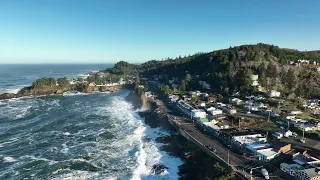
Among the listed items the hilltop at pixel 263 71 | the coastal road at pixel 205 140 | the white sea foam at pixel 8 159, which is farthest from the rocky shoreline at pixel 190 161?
the hilltop at pixel 263 71

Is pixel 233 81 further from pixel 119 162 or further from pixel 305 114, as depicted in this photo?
pixel 119 162

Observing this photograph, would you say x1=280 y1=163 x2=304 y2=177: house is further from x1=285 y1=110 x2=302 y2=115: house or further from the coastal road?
x1=285 y1=110 x2=302 y2=115: house

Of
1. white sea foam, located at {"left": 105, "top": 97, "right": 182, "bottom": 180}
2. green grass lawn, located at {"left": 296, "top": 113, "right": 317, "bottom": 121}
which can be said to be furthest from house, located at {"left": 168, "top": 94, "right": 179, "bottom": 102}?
green grass lawn, located at {"left": 296, "top": 113, "right": 317, "bottom": 121}

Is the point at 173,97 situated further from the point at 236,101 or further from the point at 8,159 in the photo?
the point at 8,159

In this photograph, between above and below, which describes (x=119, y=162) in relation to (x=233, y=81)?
below

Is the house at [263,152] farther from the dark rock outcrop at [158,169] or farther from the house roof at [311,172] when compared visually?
the dark rock outcrop at [158,169]

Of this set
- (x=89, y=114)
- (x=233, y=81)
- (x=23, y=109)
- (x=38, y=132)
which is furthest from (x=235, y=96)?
(x=23, y=109)

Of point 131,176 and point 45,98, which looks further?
point 45,98

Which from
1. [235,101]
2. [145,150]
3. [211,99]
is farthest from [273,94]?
[145,150]
